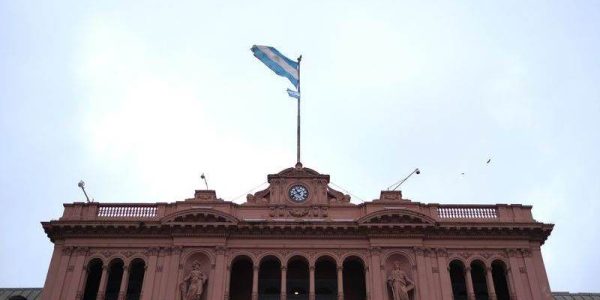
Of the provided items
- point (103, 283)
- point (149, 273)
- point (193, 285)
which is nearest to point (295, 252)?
point (193, 285)

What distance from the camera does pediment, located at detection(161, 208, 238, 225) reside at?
133 ft

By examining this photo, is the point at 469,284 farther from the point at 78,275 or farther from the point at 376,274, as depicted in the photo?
the point at 78,275

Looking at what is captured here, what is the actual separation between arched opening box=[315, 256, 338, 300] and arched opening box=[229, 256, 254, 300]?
14.4ft

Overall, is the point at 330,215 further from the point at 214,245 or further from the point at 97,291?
the point at 97,291

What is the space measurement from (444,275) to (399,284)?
3083 mm

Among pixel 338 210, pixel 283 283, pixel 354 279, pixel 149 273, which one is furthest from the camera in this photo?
pixel 338 210

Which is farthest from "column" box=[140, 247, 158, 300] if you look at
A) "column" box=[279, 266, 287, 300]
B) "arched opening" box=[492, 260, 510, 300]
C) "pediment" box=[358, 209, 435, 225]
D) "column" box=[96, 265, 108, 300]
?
"arched opening" box=[492, 260, 510, 300]

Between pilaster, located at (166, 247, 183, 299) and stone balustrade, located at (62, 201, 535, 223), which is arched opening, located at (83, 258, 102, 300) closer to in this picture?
stone balustrade, located at (62, 201, 535, 223)

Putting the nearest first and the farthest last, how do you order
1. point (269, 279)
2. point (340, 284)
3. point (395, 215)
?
point (340, 284)
point (395, 215)
point (269, 279)

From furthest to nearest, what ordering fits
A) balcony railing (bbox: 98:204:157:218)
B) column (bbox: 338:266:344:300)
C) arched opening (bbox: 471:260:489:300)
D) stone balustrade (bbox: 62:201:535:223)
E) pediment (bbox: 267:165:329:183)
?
1. pediment (bbox: 267:165:329:183)
2. balcony railing (bbox: 98:204:157:218)
3. stone balustrade (bbox: 62:201:535:223)
4. arched opening (bbox: 471:260:489:300)
5. column (bbox: 338:266:344:300)

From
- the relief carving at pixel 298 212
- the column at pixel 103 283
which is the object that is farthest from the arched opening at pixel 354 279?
the column at pixel 103 283

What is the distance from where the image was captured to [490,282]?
39.3 m

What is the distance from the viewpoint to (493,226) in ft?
133

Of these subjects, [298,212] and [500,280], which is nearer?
[500,280]
